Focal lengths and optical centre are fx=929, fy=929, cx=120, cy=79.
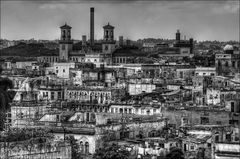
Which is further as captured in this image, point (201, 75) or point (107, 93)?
point (201, 75)

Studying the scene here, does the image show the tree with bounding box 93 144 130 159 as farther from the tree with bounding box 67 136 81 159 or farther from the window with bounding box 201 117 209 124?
the window with bounding box 201 117 209 124

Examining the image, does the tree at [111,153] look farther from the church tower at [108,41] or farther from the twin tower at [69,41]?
the church tower at [108,41]

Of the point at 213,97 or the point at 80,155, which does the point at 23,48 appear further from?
the point at 80,155

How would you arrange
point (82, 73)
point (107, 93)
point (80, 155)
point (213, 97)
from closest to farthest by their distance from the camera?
point (80, 155) → point (213, 97) → point (107, 93) → point (82, 73)

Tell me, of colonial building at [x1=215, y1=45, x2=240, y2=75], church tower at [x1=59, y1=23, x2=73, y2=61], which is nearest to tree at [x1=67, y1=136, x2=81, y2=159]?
colonial building at [x1=215, y1=45, x2=240, y2=75]

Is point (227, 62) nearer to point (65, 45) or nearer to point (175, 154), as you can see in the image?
point (65, 45)

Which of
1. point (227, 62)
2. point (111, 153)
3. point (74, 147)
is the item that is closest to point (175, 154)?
point (111, 153)

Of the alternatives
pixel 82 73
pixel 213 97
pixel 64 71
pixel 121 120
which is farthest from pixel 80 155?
pixel 64 71

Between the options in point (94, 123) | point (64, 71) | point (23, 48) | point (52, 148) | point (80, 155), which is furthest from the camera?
point (23, 48)
